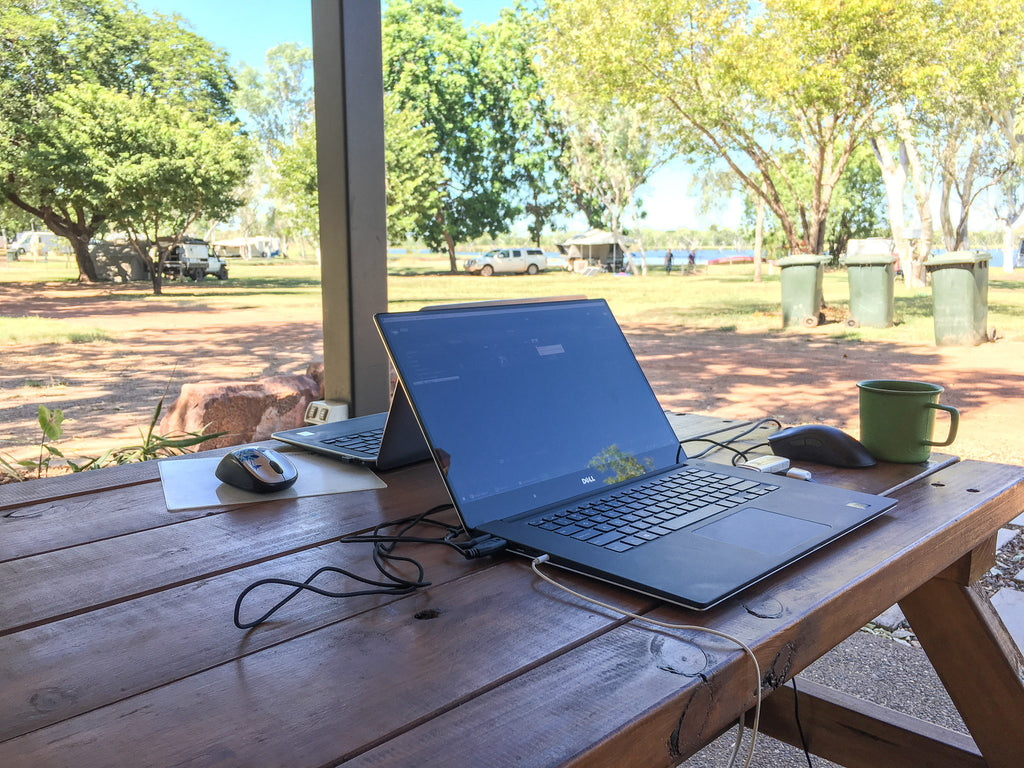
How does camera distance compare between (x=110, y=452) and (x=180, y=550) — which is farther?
(x=110, y=452)

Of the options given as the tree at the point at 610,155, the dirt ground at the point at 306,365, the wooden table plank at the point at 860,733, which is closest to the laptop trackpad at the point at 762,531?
the wooden table plank at the point at 860,733

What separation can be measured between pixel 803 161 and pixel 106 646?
837 centimetres

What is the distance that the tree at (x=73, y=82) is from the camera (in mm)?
4219

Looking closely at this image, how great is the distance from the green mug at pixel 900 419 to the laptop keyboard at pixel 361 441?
0.55m

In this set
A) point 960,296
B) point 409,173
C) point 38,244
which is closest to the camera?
point 960,296

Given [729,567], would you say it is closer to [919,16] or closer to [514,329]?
[514,329]

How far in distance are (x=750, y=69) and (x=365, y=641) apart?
6831 mm

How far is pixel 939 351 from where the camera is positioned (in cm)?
531

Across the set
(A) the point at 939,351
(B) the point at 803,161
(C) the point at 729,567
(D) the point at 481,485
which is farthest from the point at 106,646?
(B) the point at 803,161

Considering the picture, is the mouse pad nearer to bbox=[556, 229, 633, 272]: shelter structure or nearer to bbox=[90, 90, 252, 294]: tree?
bbox=[90, 90, 252, 294]: tree

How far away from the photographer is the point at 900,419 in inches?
34.0

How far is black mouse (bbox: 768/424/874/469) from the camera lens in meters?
0.86

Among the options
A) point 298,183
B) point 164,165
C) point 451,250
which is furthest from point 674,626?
point 451,250

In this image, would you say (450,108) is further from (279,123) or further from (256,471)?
(256,471)
